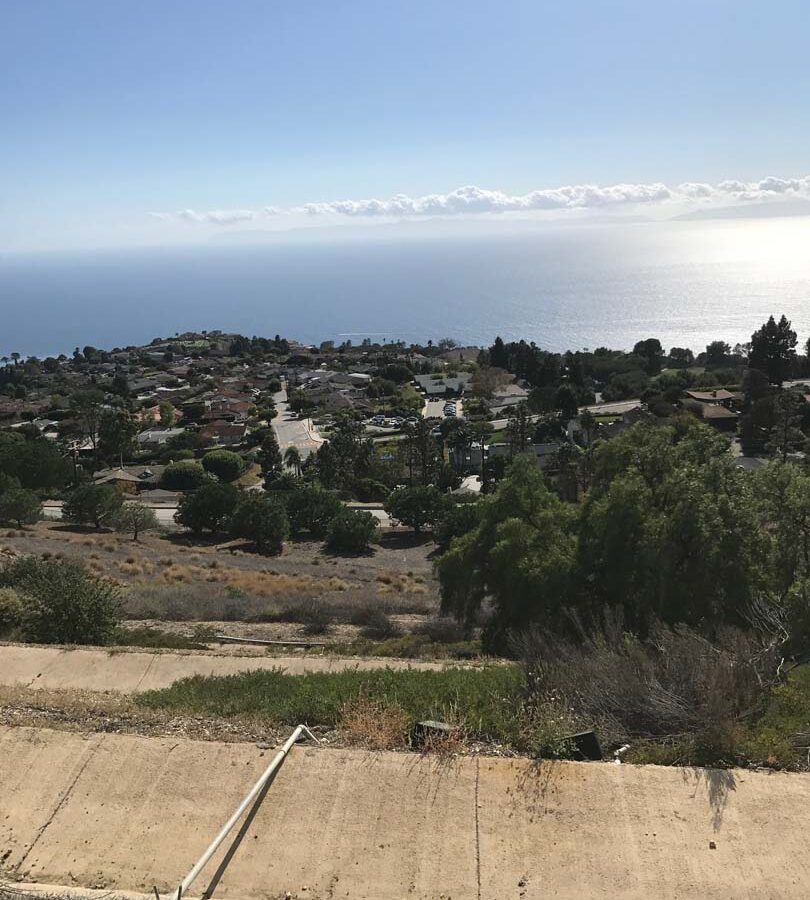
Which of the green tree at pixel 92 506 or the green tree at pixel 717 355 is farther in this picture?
the green tree at pixel 717 355

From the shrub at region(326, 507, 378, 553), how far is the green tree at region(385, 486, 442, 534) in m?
3.43

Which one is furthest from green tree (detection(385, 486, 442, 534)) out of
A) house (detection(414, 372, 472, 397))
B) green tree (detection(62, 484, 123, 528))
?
house (detection(414, 372, 472, 397))

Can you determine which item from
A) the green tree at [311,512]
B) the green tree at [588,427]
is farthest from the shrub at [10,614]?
the green tree at [588,427]

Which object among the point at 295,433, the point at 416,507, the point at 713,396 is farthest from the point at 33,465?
the point at 713,396

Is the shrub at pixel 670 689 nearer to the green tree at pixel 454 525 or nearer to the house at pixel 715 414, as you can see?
the green tree at pixel 454 525

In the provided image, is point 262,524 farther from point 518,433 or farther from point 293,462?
point 293,462

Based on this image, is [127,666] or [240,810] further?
[127,666]

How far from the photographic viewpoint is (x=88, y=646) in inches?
418

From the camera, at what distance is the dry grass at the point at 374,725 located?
6273 mm

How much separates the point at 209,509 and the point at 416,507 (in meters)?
9.39

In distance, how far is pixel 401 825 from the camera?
522cm

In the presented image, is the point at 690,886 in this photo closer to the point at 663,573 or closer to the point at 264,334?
the point at 663,573

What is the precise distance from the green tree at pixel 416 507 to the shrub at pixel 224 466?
23.4 meters

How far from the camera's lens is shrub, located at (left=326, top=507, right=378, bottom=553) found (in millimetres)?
31688
